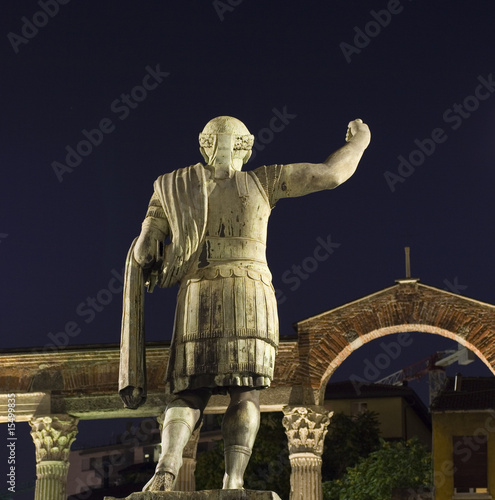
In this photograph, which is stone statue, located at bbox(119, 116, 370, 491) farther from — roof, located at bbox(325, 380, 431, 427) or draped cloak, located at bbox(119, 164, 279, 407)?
roof, located at bbox(325, 380, 431, 427)

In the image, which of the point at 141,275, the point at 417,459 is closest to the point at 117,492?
the point at 417,459

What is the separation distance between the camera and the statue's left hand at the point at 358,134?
7.52 m

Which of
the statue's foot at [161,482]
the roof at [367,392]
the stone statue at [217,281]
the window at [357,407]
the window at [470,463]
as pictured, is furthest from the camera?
the window at [357,407]

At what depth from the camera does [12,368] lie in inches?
838

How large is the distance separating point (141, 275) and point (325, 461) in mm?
27631

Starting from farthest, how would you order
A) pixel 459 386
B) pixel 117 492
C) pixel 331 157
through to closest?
pixel 117 492 < pixel 459 386 < pixel 331 157

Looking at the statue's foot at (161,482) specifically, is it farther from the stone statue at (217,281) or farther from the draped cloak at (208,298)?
the draped cloak at (208,298)

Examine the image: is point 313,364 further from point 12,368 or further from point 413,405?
point 413,405

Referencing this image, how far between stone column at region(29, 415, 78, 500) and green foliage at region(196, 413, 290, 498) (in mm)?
10494

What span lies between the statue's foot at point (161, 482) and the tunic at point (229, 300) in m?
0.58

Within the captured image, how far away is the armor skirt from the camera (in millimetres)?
6793

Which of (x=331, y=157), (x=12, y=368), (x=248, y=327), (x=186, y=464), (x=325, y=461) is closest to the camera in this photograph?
(x=248, y=327)

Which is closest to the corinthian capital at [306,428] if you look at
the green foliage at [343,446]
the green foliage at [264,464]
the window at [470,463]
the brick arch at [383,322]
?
the brick arch at [383,322]

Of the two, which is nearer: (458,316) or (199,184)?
(199,184)
